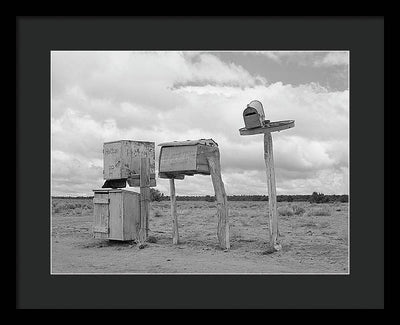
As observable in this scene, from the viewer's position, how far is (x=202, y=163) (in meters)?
12.0

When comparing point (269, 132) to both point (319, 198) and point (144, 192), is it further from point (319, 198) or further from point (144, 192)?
point (319, 198)

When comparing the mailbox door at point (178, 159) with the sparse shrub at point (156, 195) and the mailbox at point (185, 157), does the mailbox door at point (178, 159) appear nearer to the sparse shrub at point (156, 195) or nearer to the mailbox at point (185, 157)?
the mailbox at point (185, 157)

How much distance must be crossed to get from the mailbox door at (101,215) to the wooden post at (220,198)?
318 cm

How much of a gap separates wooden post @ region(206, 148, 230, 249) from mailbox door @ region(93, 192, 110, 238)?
318 centimetres

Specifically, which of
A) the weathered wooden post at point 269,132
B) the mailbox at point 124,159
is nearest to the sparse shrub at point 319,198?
the mailbox at point 124,159

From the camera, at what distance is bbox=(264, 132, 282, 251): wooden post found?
37.7 feet

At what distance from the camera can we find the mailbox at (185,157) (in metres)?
11.9

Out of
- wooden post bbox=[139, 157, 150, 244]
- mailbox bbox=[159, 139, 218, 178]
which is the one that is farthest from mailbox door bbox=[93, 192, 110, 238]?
mailbox bbox=[159, 139, 218, 178]

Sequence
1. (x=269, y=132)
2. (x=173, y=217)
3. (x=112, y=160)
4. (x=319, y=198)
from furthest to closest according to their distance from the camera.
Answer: (x=319, y=198) < (x=112, y=160) < (x=173, y=217) < (x=269, y=132)

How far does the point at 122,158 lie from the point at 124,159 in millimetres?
59

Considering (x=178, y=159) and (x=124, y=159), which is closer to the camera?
(x=178, y=159)

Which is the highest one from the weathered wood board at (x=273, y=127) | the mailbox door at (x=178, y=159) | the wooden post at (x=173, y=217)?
the weathered wood board at (x=273, y=127)

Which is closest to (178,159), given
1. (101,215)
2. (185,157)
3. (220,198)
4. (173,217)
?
(185,157)

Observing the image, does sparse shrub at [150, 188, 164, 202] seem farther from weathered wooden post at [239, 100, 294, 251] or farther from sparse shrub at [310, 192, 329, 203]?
weathered wooden post at [239, 100, 294, 251]
